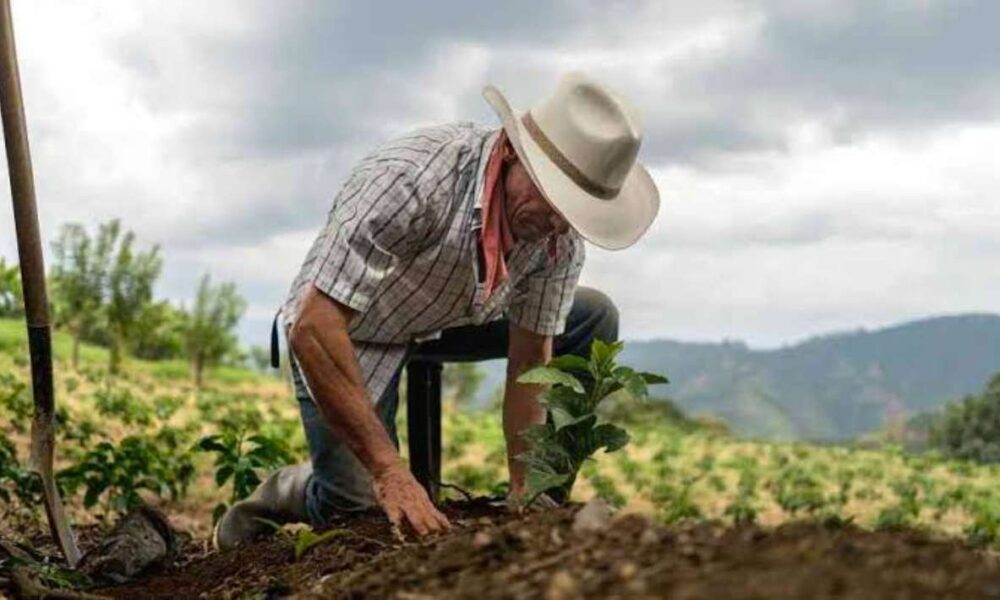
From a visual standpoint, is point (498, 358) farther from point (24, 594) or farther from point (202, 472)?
point (202, 472)

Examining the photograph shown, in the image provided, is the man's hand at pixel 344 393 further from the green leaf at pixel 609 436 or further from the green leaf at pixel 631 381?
the green leaf at pixel 631 381

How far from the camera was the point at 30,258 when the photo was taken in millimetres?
4961

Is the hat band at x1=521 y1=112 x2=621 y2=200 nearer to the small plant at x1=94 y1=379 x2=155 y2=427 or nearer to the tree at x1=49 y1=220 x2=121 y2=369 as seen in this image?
the small plant at x1=94 y1=379 x2=155 y2=427

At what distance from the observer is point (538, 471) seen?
3.57m

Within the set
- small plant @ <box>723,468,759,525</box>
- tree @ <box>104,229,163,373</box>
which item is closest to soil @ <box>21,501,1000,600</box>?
small plant @ <box>723,468,759,525</box>

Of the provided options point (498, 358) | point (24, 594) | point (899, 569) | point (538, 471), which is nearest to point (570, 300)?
point (498, 358)

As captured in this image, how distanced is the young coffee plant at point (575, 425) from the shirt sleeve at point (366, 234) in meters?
0.50

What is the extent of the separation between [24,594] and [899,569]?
2.49 metres

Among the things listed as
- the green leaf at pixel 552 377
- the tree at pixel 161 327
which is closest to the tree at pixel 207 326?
the tree at pixel 161 327

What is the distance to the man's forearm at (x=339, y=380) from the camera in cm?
367

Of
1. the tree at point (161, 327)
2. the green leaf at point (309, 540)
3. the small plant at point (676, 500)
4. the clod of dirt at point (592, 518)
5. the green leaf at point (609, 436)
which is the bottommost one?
the small plant at point (676, 500)

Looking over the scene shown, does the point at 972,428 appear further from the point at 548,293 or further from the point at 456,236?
the point at 456,236

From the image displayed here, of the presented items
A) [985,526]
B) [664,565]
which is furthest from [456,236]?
[985,526]

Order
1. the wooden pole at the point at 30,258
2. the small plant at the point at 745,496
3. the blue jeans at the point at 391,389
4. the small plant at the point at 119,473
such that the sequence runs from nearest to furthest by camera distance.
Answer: the blue jeans at the point at 391,389
the wooden pole at the point at 30,258
the small plant at the point at 119,473
the small plant at the point at 745,496
